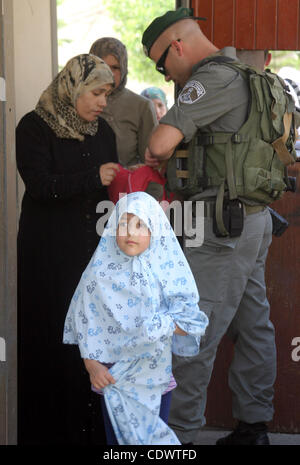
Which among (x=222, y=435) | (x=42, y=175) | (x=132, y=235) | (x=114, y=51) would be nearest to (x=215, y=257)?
(x=42, y=175)

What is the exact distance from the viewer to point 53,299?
3553 millimetres

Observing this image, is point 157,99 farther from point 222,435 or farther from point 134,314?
point 134,314

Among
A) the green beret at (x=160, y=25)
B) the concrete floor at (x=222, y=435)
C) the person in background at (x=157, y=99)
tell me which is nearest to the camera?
the green beret at (x=160, y=25)

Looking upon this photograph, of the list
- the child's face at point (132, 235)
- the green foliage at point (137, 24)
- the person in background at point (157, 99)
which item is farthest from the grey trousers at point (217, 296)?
the green foliage at point (137, 24)

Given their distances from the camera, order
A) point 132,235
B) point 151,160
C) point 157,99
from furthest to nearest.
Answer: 1. point 157,99
2. point 151,160
3. point 132,235

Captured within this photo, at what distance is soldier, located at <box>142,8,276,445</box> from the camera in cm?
335

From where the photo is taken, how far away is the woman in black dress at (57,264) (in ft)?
11.6

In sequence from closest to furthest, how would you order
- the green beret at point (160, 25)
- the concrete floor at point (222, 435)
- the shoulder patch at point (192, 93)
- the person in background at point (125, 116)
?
the shoulder patch at point (192, 93)
the green beret at point (160, 25)
the concrete floor at point (222, 435)
the person in background at point (125, 116)

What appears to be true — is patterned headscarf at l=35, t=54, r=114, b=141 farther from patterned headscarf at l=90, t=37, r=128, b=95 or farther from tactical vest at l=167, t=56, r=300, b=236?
patterned headscarf at l=90, t=37, r=128, b=95

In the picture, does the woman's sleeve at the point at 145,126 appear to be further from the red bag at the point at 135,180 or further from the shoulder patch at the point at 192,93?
the shoulder patch at the point at 192,93

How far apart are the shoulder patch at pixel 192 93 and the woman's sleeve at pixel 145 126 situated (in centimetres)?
121

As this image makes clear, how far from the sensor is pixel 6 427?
313 centimetres

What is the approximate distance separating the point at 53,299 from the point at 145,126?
1445mm

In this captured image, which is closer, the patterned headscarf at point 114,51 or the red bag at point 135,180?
the red bag at point 135,180
